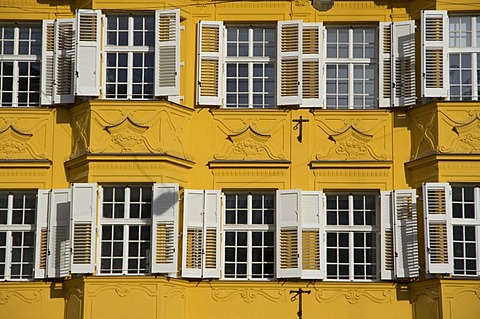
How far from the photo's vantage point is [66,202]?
22.7 m

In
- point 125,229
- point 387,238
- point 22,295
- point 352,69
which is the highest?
point 352,69

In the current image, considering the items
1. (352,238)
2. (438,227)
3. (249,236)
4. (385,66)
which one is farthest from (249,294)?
(385,66)

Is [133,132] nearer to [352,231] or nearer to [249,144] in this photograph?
[249,144]

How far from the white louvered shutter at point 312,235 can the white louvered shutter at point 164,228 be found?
2.35m

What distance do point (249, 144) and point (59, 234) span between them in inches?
152

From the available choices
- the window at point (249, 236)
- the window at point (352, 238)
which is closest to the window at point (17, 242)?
the window at point (249, 236)

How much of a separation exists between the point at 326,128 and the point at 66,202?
5.01m

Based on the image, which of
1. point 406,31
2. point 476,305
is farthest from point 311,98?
point 476,305

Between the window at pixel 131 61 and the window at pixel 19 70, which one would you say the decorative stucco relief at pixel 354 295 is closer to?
the window at pixel 131 61

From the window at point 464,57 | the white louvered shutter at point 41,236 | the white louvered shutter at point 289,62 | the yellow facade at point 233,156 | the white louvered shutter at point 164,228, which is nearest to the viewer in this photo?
the white louvered shutter at point 164,228

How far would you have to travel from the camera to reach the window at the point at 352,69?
2353cm

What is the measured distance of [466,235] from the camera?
22.4 metres

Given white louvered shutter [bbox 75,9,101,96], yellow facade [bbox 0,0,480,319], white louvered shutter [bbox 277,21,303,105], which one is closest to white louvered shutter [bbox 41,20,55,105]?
yellow facade [bbox 0,0,480,319]

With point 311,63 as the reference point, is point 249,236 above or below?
below
